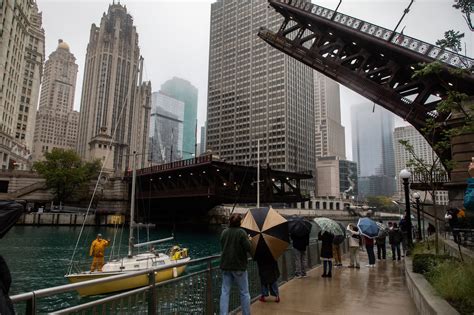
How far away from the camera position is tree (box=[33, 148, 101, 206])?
7150 centimetres

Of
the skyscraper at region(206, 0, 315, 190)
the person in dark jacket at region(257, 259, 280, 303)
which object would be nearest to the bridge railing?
the person in dark jacket at region(257, 259, 280, 303)

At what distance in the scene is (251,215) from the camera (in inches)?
315

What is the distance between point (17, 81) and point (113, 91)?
6572cm

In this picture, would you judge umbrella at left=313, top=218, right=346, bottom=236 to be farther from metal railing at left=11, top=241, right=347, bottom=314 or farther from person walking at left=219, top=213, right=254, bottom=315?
person walking at left=219, top=213, right=254, bottom=315

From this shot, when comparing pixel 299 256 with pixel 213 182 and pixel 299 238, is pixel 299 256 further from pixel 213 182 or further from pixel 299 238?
pixel 213 182

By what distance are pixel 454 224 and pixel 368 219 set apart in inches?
163

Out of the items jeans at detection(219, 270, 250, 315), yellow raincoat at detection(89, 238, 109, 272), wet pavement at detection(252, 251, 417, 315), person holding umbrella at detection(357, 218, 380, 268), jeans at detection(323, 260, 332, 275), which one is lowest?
yellow raincoat at detection(89, 238, 109, 272)

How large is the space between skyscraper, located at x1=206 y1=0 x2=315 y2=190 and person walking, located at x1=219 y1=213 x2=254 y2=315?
140500 millimetres

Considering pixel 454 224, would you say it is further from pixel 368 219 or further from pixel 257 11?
pixel 257 11

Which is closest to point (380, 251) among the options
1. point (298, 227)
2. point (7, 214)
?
point (298, 227)

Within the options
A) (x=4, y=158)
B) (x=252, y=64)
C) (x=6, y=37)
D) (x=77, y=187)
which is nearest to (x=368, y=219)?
(x=77, y=187)

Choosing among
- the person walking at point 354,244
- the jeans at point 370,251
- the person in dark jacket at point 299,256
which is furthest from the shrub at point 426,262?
the jeans at point 370,251

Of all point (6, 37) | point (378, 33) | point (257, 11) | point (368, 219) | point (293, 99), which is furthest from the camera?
point (257, 11)

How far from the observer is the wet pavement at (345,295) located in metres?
7.45
